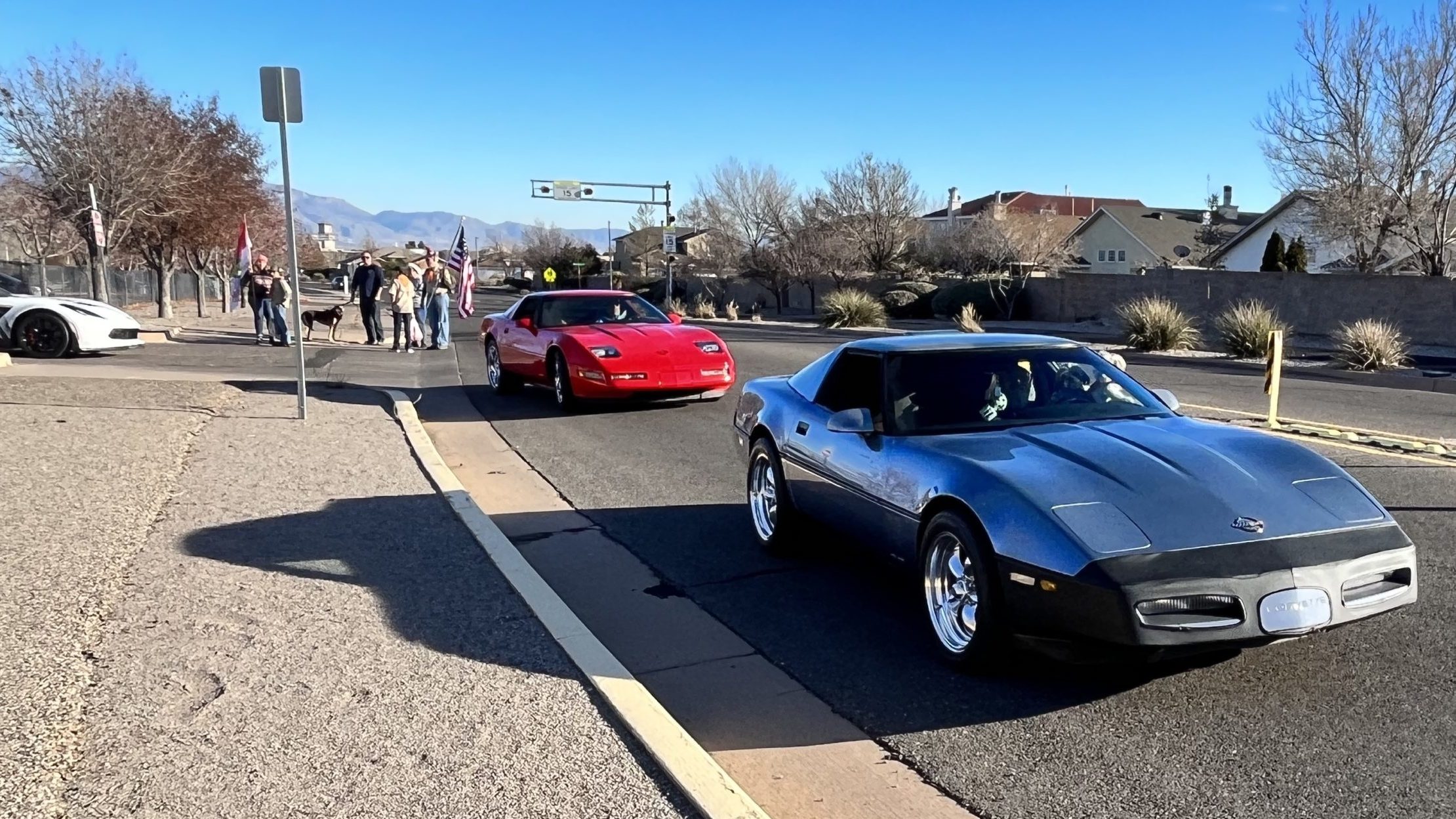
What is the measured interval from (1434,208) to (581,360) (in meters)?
21.4

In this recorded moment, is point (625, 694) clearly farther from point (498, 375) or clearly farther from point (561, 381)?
point (498, 375)

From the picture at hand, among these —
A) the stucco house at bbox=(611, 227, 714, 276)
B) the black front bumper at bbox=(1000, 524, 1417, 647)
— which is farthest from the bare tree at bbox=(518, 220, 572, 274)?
the black front bumper at bbox=(1000, 524, 1417, 647)

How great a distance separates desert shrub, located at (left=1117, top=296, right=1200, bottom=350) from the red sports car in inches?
441

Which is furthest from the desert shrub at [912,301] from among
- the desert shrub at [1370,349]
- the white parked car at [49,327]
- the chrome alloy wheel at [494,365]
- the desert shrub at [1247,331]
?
the white parked car at [49,327]

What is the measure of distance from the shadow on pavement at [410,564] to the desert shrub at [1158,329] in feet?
55.9

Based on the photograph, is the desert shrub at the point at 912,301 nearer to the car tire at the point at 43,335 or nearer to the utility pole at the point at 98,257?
the utility pole at the point at 98,257

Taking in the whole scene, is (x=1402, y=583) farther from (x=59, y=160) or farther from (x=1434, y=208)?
(x=59, y=160)

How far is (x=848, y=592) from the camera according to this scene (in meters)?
5.76

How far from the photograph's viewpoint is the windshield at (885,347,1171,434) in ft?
17.4

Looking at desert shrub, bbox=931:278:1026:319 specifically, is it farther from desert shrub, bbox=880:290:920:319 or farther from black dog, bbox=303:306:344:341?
black dog, bbox=303:306:344:341

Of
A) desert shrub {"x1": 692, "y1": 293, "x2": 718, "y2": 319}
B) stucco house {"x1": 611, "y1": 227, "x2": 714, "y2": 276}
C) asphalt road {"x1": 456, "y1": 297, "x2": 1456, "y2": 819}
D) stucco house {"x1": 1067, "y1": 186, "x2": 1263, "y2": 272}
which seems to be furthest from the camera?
stucco house {"x1": 611, "y1": 227, "x2": 714, "y2": 276}

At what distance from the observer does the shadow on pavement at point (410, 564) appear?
480 centimetres

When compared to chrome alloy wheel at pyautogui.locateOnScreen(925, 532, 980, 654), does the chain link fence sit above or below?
above

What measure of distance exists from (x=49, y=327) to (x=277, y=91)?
29.2 ft
